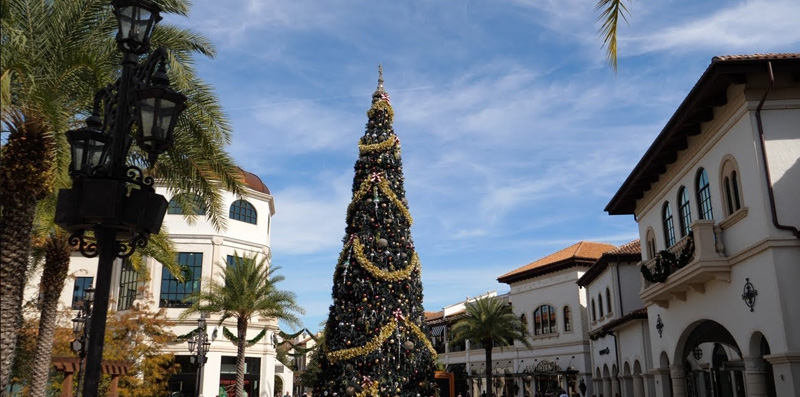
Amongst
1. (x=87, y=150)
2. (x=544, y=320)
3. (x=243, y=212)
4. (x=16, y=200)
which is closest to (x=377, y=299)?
(x=16, y=200)

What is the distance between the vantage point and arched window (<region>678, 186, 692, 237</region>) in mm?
18391

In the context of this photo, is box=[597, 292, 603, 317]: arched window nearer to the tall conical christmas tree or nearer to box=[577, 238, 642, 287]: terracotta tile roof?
box=[577, 238, 642, 287]: terracotta tile roof

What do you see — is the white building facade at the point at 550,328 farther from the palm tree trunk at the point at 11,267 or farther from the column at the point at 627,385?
the palm tree trunk at the point at 11,267

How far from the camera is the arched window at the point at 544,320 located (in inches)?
1805

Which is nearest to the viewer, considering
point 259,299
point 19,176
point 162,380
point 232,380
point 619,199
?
point 19,176

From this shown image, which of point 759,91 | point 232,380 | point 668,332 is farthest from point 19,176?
point 232,380

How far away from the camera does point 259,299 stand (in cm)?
3306

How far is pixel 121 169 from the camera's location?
6.62 meters

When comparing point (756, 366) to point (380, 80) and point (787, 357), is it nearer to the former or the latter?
point (787, 357)

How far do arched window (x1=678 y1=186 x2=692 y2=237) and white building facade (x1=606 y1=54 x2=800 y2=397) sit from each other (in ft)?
0.10

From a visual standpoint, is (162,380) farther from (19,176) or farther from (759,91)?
(759,91)

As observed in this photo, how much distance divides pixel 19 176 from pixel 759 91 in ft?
45.2

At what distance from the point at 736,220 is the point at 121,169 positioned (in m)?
13.0

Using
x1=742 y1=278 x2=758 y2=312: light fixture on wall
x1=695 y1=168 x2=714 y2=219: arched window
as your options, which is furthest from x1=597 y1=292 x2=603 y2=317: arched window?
x1=742 y1=278 x2=758 y2=312: light fixture on wall
